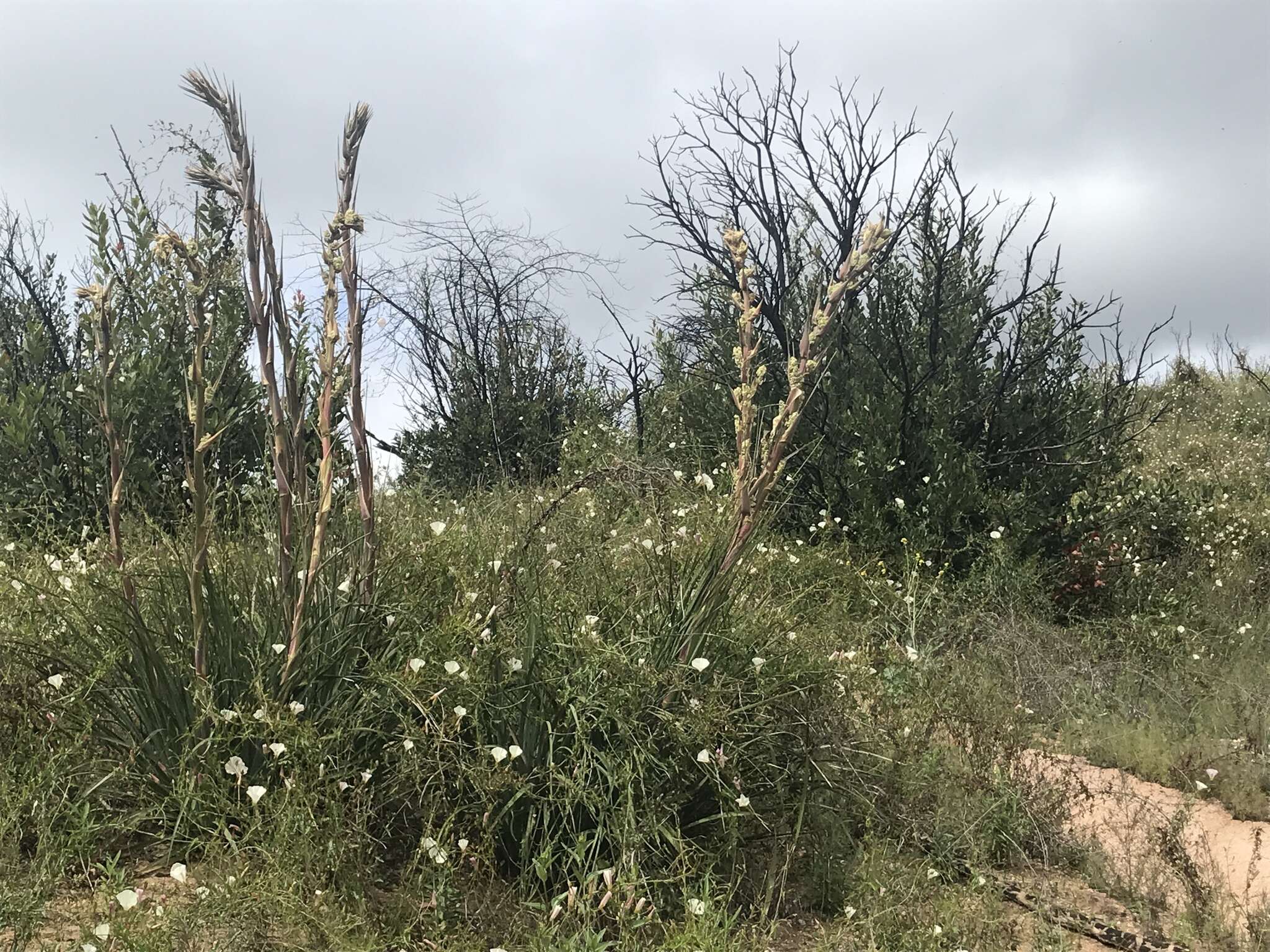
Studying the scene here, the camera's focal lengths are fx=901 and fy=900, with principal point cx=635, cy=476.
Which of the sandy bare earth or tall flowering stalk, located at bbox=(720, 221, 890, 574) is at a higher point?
tall flowering stalk, located at bbox=(720, 221, 890, 574)

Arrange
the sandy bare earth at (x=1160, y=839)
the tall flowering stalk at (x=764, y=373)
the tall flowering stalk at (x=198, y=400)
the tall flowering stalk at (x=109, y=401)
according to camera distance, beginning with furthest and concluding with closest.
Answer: the sandy bare earth at (x=1160, y=839), the tall flowering stalk at (x=764, y=373), the tall flowering stalk at (x=109, y=401), the tall flowering stalk at (x=198, y=400)

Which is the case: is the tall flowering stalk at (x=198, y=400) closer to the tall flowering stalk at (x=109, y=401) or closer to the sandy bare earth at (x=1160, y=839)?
the tall flowering stalk at (x=109, y=401)

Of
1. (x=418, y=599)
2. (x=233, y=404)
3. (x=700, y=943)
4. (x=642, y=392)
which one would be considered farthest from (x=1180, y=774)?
(x=642, y=392)

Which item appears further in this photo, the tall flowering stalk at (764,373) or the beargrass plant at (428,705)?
the tall flowering stalk at (764,373)

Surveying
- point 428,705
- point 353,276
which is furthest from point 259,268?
point 428,705

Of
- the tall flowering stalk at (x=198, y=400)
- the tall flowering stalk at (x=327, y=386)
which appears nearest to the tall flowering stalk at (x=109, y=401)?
the tall flowering stalk at (x=198, y=400)

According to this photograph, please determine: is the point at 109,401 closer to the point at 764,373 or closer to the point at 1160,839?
the point at 764,373

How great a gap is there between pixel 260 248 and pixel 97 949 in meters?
1.63

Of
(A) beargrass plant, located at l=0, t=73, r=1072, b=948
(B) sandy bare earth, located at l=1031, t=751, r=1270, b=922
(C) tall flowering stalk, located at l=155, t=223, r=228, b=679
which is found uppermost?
(C) tall flowering stalk, located at l=155, t=223, r=228, b=679

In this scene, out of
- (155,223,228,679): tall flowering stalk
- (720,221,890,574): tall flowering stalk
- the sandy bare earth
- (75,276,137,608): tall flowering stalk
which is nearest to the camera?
(155,223,228,679): tall flowering stalk

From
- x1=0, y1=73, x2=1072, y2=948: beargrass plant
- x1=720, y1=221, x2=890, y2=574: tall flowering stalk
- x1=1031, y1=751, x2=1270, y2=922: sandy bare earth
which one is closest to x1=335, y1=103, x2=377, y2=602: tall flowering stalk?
x1=0, y1=73, x2=1072, y2=948: beargrass plant

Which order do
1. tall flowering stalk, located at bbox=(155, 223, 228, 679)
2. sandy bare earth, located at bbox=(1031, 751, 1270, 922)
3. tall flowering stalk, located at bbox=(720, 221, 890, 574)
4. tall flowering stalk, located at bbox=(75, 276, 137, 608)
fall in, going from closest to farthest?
tall flowering stalk, located at bbox=(155, 223, 228, 679)
tall flowering stalk, located at bbox=(75, 276, 137, 608)
tall flowering stalk, located at bbox=(720, 221, 890, 574)
sandy bare earth, located at bbox=(1031, 751, 1270, 922)

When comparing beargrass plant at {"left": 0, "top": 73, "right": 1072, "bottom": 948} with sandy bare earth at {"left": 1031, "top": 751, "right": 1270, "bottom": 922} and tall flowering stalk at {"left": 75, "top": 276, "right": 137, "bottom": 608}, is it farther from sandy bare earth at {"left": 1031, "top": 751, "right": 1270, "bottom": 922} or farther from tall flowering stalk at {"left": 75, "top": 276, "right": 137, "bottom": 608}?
sandy bare earth at {"left": 1031, "top": 751, "right": 1270, "bottom": 922}

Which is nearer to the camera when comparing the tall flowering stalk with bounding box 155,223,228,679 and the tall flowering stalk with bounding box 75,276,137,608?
the tall flowering stalk with bounding box 155,223,228,679
